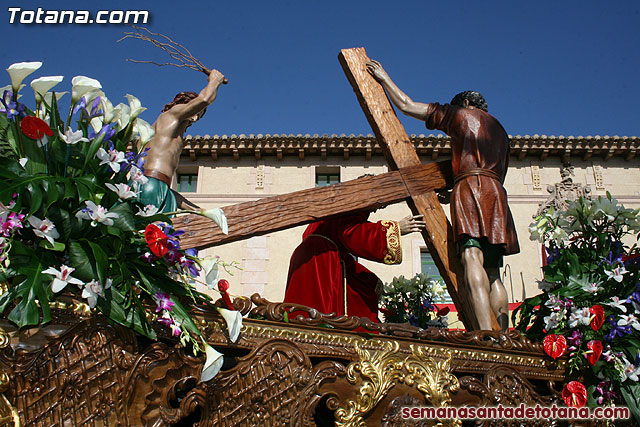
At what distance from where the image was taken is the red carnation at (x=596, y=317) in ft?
12.1

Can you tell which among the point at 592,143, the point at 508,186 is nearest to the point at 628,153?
the point at 592,143

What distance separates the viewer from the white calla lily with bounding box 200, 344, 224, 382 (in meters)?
2.53

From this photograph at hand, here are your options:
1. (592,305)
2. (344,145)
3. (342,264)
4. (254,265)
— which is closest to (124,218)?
(342,264)

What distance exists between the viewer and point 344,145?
1978cm

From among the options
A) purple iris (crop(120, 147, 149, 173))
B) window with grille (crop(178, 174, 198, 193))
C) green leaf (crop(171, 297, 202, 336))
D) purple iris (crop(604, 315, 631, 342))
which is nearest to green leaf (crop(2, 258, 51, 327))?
green leaf (crop(171, 297, 202, 336))

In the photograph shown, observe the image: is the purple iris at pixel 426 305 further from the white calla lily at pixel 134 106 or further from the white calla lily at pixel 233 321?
the white calla lily at pixel 134 106

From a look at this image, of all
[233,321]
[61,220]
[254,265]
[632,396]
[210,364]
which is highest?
[61,220]

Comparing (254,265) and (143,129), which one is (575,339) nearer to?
(143,129)

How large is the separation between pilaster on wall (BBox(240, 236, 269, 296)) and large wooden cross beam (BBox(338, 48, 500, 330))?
1356cm

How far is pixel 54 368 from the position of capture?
2.41 m

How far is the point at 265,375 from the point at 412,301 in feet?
11.8

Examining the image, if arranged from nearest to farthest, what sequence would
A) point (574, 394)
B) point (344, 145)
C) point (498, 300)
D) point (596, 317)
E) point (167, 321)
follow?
point (167, 321), point (574, 394), point (596, 317), point (498, 300), point (344, 145)

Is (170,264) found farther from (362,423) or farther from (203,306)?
(362,423)

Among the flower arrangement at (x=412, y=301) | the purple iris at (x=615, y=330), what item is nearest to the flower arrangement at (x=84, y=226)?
the purple iris at (x=615, y=330)
